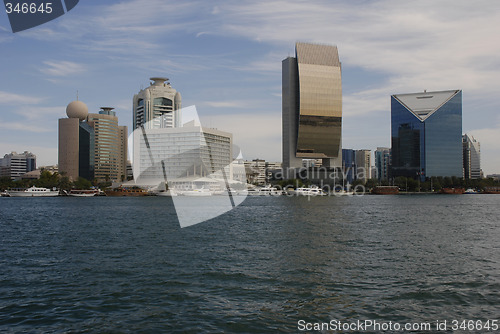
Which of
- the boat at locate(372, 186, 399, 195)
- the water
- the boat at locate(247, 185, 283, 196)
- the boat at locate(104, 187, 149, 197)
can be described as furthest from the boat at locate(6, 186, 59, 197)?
the water

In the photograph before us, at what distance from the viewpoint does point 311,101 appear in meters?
192

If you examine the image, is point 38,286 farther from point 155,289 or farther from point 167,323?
point 167,323

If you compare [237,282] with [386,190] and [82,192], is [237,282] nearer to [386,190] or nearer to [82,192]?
[82,192]

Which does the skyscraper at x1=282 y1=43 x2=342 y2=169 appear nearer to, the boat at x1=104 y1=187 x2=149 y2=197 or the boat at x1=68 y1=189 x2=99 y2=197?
the boat at x1=104 y1=187 x2=149 y2=197

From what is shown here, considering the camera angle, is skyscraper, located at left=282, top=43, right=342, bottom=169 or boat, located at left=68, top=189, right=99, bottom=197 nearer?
boat, located at left=68, top=189, right=99, bottom=197

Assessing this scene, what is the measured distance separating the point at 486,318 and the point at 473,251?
14.5 metres

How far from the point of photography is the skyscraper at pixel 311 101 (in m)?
192

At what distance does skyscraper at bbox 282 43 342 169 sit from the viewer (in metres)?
192

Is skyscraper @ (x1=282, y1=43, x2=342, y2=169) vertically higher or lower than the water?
higher

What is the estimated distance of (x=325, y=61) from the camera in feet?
644

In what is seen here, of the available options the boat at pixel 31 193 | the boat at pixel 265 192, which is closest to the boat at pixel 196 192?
the boat at pixel 265 192

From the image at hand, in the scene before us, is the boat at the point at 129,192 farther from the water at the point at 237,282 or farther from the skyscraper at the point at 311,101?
the water at the point at 237,282

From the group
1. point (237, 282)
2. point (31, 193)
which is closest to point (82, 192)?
point (31, 193)

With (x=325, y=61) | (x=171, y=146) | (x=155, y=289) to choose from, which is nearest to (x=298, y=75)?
(x=325, y=61)
